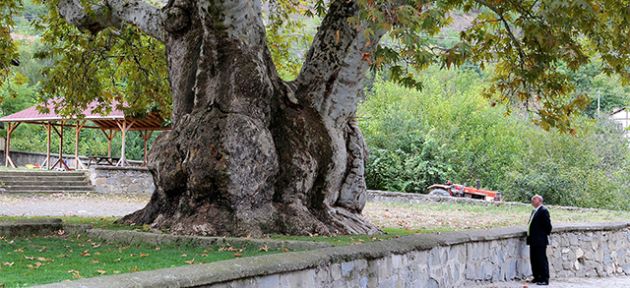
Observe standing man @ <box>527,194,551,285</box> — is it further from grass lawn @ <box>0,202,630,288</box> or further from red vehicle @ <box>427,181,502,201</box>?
red vehicle @ <box>427,181,502,201</box>

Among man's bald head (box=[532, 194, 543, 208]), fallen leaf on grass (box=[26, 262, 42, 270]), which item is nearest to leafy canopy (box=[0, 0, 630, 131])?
man's bald head (box=[532, 194, 543, 208])

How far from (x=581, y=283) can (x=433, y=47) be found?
4877mm

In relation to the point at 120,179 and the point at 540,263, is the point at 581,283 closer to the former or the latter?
the point at 540,263

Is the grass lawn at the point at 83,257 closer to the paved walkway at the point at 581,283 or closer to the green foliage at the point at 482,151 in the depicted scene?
the paved walkway at the point at 581,283

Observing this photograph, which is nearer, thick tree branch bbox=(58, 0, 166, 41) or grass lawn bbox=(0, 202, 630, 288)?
grass lawn bbox=(0, 202, 630, 288)

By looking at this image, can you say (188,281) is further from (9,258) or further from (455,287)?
(455,287)

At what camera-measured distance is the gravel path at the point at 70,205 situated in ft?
62.7

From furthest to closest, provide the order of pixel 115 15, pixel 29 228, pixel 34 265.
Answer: pixel 115 15
pixel 29 228
pixel 34 265

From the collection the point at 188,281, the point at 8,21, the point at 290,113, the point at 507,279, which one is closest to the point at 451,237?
the point at 507,279

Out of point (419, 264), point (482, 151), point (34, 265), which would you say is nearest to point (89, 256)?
point (34, 265)

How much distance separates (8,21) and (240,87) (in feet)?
20.5

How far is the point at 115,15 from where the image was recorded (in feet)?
43.7

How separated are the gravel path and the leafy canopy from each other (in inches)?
111

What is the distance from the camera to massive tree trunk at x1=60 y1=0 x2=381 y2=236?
10.8 metres
